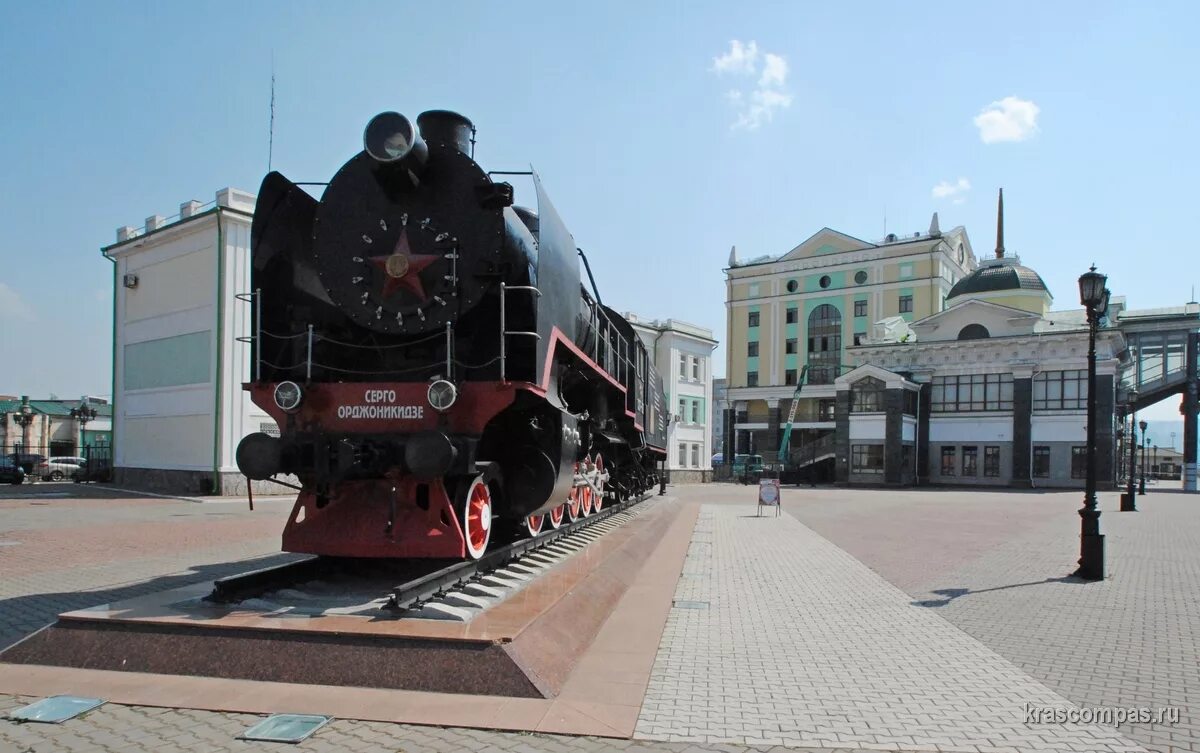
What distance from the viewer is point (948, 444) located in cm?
4631

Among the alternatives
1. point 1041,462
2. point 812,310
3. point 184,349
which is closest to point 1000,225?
point 812,310

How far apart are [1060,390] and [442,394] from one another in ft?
148

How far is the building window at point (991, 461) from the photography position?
4462 cm

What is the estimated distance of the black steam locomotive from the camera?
21.6 feet

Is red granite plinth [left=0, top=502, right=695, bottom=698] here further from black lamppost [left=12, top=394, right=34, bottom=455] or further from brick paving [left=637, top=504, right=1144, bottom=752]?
black lamppost [left=12, top=394, right=34, bottom=455]

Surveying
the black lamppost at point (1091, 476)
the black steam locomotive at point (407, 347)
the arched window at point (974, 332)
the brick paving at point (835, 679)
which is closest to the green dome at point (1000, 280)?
the arched window at point (974, 332)

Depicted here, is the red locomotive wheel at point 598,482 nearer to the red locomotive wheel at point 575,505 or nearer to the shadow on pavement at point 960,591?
the red locomotive wheel at point 575,505

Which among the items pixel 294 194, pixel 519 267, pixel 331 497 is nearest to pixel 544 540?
pixel 331 497

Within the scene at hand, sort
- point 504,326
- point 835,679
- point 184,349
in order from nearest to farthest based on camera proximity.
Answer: point 835,679, point 504,326, point 184,349

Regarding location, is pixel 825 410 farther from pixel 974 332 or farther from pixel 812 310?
pixel 974 332

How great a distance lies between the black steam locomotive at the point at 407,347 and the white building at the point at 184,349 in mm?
17436

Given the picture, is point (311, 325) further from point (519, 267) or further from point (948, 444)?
point (948, 444)

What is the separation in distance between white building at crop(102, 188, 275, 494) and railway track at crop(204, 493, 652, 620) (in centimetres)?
1753

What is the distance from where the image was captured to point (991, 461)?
4491cm
